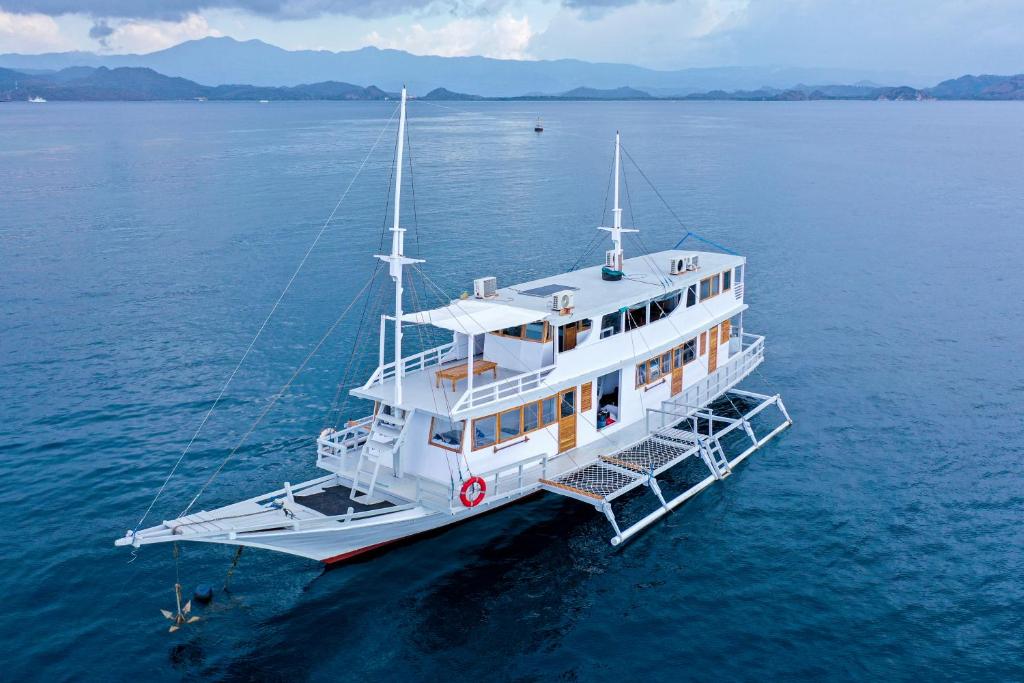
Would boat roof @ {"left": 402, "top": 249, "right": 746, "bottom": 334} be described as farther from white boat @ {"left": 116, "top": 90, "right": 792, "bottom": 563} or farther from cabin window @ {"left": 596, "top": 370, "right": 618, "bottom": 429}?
cabin window @ {"left": 596, "top": 370, "right": 618, "bottom": 429}

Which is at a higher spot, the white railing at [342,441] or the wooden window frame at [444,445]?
the wooden window frame at [444,445]

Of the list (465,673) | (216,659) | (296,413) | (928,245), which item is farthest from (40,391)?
(928,245)

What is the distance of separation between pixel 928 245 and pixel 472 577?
6737cm

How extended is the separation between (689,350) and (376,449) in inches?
671

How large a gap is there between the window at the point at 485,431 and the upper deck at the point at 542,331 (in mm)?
704

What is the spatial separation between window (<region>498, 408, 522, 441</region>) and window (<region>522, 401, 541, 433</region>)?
21 centimetres

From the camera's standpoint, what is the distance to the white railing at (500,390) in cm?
2909

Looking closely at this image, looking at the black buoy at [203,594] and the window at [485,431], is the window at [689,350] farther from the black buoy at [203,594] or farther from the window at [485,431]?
the black buoy at [203,594]

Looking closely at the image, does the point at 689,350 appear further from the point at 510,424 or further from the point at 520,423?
the point at 510,424

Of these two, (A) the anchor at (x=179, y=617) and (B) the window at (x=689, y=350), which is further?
(B) the window at (x=689, y=350)

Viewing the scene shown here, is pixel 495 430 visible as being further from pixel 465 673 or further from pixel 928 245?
pixel 928 245

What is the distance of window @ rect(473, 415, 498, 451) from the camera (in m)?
29.9

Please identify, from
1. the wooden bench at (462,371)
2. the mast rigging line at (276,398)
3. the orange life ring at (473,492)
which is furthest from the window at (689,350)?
the mast rigging line at (276,398)

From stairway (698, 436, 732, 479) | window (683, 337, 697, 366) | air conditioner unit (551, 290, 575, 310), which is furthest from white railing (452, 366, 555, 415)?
window (683, 337, 697, 366)
